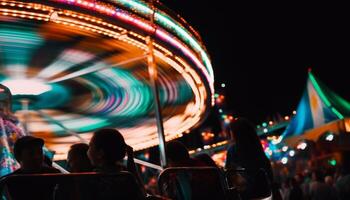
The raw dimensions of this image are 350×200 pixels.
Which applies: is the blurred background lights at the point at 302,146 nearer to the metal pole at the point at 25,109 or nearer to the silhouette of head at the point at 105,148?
the metal pole at the point at 25,109

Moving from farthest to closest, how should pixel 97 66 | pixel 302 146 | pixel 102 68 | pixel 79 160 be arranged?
pixel 302 146, pixel 97 66, pixel 102 68, pixel 79 160

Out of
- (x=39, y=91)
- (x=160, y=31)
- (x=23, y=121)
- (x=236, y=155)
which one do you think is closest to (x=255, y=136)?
(x=236, y=155)

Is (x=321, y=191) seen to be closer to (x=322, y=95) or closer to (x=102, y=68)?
(x=102, y=68)

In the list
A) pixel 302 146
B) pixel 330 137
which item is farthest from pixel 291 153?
pixel 330 137

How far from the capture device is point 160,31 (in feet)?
26.8

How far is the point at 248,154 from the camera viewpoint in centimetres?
614

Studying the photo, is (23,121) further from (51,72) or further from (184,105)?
(184,105)

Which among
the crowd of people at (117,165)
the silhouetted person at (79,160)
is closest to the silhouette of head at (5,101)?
the crowd of people at (117,165)

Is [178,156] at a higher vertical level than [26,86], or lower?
lower

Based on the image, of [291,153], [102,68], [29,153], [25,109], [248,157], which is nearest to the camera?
[29,153]

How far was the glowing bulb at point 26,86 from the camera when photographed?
9867mm

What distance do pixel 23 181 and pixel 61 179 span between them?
29cm

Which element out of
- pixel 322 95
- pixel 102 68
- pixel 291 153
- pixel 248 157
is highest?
pixel 102 68

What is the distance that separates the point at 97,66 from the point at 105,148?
238 inches
